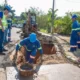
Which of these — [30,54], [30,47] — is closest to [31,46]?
[30,47]

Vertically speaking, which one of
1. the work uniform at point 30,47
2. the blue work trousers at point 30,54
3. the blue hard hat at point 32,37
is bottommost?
the blue work trousers at point 30,54

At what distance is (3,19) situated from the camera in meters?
8.34

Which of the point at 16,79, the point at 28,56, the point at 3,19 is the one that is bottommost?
the point at 16,79

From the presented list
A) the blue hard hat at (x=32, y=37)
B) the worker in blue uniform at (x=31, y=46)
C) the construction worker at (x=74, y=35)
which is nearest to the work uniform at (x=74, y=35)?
the construction worker at (x=74, y=35)

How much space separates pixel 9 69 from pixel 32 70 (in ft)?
2.86

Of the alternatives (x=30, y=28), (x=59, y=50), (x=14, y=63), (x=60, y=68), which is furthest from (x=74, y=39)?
(x=30, y=28)

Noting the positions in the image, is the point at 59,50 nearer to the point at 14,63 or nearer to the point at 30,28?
the point at 14,63

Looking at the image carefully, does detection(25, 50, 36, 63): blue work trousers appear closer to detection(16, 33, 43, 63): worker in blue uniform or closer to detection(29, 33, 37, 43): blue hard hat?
detection(16, 33, 43, 63): worker in blue uniform

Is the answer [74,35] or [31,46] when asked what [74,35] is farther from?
[31,46]

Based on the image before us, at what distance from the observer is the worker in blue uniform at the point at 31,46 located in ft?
21.0

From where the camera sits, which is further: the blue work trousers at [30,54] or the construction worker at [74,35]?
the construction worker at [74,35]

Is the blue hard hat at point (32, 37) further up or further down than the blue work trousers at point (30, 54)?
further up

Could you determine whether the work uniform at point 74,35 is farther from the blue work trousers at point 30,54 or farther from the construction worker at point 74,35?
the blue work trousers at point 30,54

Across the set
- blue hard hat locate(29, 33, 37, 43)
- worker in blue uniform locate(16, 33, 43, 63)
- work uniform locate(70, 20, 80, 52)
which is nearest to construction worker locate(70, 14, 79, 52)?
work uniform locate(70, 20, 80, 52)
